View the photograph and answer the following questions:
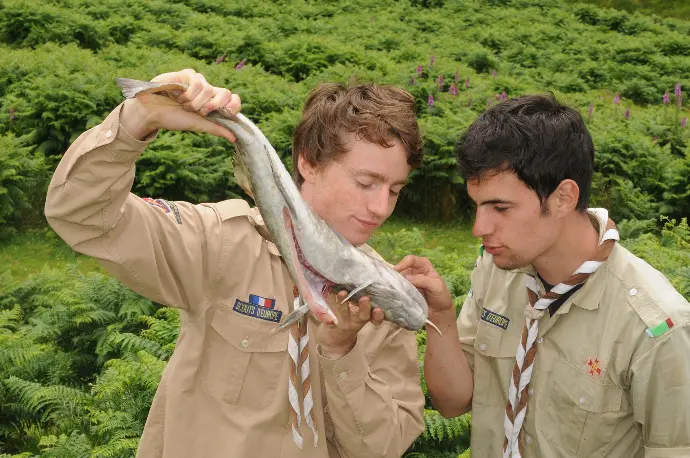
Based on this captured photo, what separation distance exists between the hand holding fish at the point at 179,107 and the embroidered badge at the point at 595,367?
203 centimetres

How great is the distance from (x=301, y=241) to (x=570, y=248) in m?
1.51

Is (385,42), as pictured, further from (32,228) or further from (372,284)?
(372,284)

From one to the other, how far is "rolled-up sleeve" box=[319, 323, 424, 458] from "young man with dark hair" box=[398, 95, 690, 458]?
0.98ft

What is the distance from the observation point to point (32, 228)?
34.4 feet

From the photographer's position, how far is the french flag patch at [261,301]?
3.22m

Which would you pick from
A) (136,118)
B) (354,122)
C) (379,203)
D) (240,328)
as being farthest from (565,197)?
(136,118)

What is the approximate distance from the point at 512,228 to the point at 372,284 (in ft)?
2.85

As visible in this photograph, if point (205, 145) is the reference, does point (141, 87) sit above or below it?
above

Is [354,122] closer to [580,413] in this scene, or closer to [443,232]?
[580,413]

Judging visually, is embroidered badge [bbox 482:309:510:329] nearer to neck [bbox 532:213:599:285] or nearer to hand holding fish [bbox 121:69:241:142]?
neck [bbox 532:213:599:285]

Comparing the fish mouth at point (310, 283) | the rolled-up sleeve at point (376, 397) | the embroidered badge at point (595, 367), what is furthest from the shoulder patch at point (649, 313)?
the fish mouth at point (310, 283)

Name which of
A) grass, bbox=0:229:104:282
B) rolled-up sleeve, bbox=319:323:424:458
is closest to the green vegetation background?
grass, bbox=0:229:104:282

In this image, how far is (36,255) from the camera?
985cm

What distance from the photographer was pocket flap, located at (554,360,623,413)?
3398 mm
